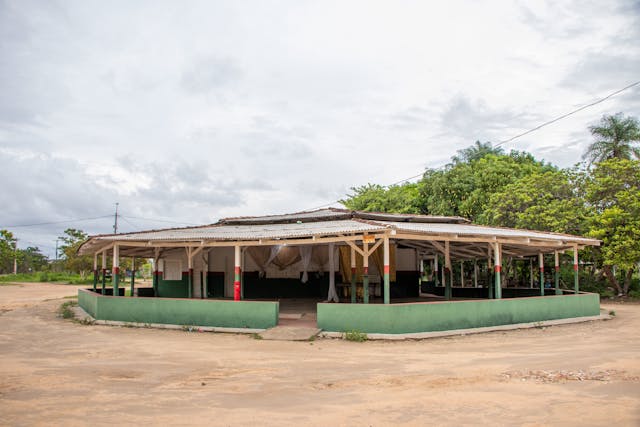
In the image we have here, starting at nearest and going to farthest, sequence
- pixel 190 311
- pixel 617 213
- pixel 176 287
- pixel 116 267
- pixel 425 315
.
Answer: pixel 425 315 → pixel 190 311 → pixel 116 267 → pixel 176 287 → pixel 617 213

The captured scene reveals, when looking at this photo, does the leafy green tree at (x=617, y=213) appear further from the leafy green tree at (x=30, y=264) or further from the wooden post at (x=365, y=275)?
the leafy green tree at (x=30, y=264)

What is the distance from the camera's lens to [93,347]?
11.7 metres

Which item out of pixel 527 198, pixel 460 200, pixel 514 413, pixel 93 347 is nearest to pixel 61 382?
pixel 93 347

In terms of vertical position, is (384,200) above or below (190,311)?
above

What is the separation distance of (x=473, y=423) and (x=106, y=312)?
13577 millimetres

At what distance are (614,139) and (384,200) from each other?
1450 centimetres

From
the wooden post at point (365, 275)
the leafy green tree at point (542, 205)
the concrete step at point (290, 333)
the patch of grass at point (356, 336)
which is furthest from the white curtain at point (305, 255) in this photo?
the leafy green tree at point (542, 205)

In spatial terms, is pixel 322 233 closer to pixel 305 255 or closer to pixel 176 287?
pixel 305 255

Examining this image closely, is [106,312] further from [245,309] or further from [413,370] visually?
[413,370]

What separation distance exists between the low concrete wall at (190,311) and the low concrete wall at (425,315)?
1.75 m

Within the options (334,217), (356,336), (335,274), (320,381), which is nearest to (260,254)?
(335,274)

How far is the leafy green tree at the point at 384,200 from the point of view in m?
33.5

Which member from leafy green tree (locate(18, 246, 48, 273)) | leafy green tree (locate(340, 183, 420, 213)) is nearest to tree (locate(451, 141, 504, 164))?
leafy green tree (locate(340, 183, 420, 213))

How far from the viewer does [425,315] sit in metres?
13.3
